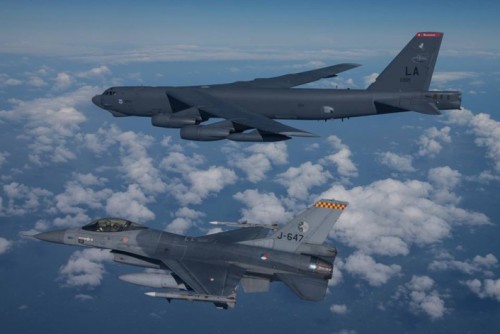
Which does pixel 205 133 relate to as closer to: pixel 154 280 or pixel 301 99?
pixel 301 99

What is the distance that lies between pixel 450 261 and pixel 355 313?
3276cm

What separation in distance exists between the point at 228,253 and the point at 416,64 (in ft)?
76.7

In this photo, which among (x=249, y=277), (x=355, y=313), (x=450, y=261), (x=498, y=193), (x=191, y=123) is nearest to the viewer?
(x=249, y=277)

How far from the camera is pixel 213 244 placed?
94.4ft

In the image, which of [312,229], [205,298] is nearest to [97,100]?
[312,229]

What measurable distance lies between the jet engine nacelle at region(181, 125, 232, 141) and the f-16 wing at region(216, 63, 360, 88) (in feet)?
31.8

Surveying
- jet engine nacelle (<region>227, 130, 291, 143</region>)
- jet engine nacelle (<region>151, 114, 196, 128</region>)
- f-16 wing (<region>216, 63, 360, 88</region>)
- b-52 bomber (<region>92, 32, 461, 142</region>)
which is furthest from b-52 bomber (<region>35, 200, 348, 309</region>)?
f-16 wing (<region>216, 63, 360, 88</region>)

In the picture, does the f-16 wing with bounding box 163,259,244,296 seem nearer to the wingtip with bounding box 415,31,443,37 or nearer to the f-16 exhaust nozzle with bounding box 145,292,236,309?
the f-16 exhaust nozzle with bounding box 145,292,236,309

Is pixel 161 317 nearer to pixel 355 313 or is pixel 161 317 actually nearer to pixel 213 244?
pixel 355 313

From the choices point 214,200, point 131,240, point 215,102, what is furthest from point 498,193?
point 131,240

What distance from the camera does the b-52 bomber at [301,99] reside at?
3897 centimetres

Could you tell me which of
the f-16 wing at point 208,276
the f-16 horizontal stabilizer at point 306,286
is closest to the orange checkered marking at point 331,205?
the f-16 horizontal stabilizer at point 306,286

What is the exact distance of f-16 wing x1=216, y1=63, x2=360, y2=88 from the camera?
46.9 m

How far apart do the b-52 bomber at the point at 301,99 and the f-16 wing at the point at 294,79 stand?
2811 millimetres
